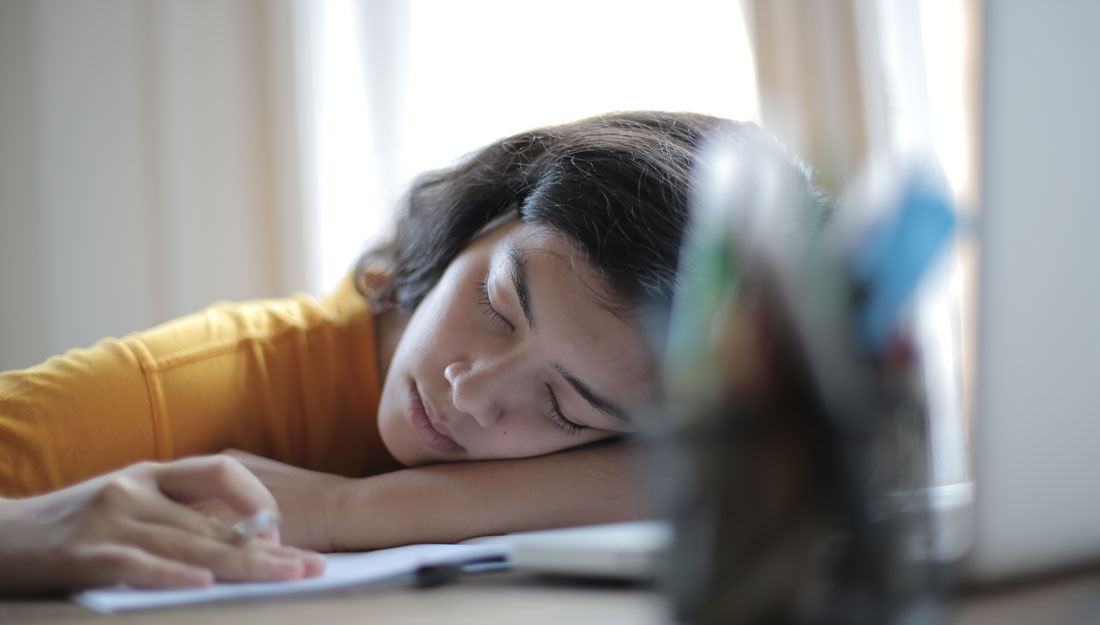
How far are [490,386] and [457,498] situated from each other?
0.11 metres

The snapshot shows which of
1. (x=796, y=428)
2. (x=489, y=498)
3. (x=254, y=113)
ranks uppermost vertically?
(x=254, y=113)

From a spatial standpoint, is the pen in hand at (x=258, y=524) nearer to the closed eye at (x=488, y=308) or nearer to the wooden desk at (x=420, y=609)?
the wooden desk at (x=420, y=609)

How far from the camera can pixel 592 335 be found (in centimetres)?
74

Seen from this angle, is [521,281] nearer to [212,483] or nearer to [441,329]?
[441,329]

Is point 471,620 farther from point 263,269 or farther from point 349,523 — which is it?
point 263,269

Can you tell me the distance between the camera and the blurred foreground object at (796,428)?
28 cm

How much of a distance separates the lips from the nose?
8 centimetres

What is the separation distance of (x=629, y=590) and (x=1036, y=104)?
0.28 metres

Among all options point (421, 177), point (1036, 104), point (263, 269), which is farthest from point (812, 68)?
point (1036, 104)

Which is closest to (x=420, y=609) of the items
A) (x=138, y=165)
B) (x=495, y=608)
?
(x=495, y=608)

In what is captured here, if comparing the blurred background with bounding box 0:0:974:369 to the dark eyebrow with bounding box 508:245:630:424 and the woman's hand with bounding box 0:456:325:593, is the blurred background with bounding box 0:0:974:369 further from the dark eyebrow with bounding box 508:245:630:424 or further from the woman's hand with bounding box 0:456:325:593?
the woman's hand with bounding box 0:456:325:593

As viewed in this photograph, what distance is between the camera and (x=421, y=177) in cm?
126

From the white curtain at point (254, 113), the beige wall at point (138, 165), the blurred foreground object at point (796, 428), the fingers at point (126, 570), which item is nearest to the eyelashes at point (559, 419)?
the fingers at point (126, 570)

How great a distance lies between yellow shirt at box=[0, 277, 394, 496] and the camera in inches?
30.0
